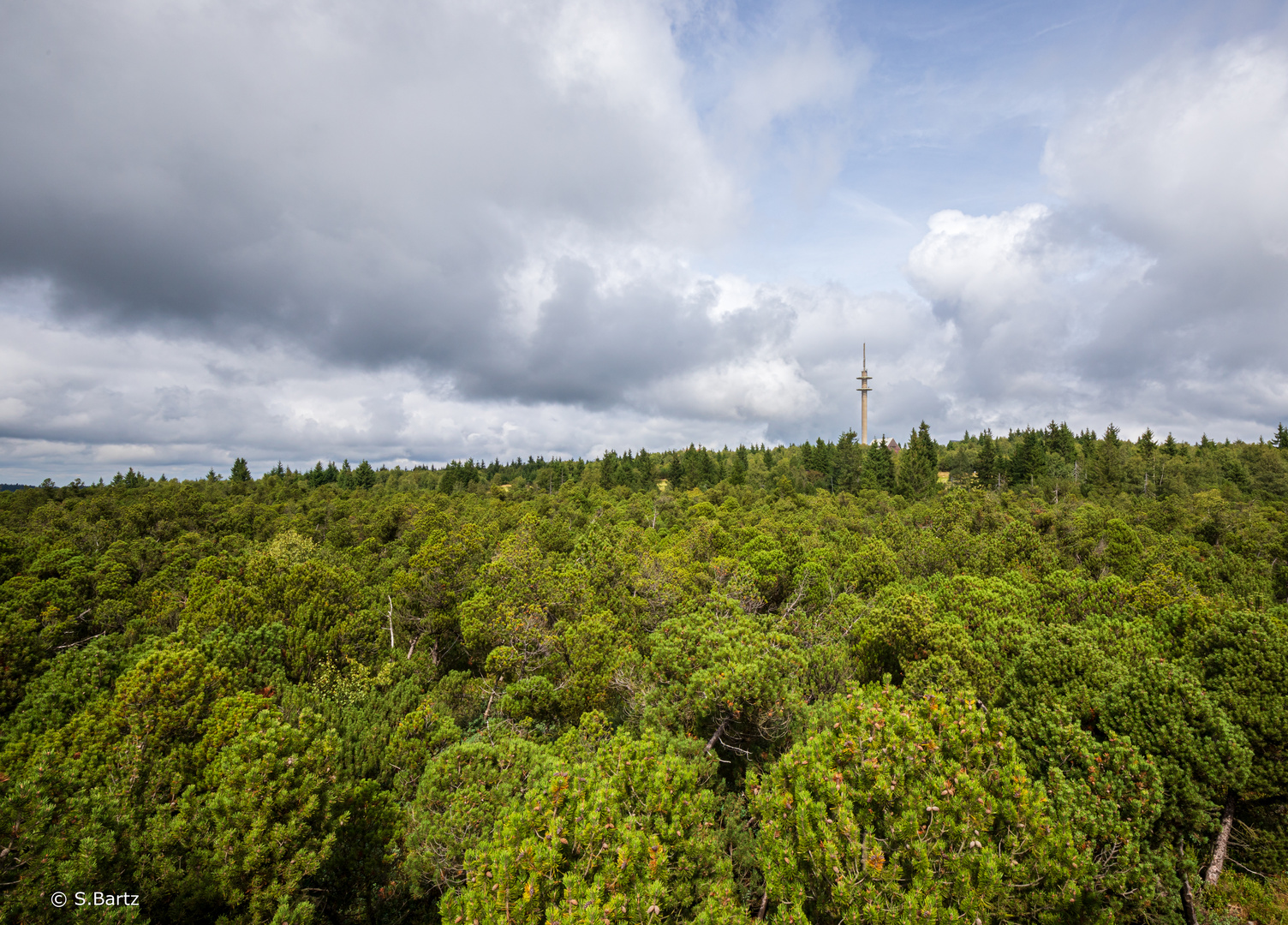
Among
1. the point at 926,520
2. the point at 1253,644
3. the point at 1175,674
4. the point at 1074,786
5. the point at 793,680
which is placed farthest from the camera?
the point at 926,520

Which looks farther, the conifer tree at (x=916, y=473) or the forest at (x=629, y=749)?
the conifer tree at (x=916, y=473)

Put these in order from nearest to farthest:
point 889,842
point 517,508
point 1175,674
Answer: point 889,842 → point 1175,674 → point 517,508

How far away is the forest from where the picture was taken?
10.6 meters

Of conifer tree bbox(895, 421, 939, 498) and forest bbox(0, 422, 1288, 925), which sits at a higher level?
conifer tree bbox(895, 421, 939, 498)

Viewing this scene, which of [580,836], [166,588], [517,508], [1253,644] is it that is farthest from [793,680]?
[517,508]

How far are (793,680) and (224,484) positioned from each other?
11256 cm

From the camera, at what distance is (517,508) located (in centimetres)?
7000

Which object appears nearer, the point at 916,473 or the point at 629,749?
the point at 629,749

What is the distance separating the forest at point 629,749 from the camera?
417 inches

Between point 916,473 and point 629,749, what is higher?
point 916,473

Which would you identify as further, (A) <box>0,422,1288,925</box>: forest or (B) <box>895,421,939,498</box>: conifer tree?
(B) <box>895,421,939,498</box>: conifer tree

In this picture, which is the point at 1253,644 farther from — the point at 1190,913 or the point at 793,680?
the point at 793,680

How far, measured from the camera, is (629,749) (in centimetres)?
1284

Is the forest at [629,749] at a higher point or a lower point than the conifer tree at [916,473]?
lower
